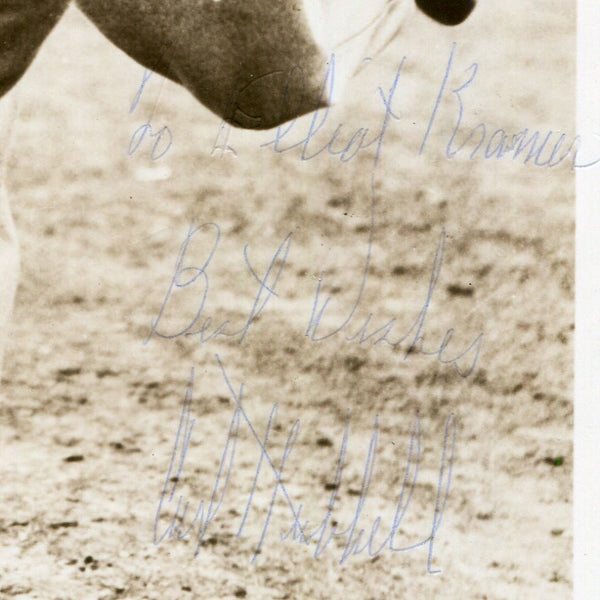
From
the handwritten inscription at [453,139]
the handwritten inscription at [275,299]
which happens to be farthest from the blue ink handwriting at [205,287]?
the handwritten inscription at [453,139]

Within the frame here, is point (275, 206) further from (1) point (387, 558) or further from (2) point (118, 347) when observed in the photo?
(1) point (387, 558)

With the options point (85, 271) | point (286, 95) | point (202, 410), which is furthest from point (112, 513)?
point (286, 95)

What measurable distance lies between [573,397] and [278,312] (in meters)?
0.37

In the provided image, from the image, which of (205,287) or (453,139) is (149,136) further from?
(453,139)

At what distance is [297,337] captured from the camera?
0.63m

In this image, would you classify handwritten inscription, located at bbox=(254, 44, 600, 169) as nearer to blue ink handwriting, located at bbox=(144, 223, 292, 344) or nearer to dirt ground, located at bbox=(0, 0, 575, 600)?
dirt ground, located at bbox=(0, 0, 575, 600)
